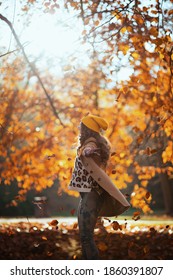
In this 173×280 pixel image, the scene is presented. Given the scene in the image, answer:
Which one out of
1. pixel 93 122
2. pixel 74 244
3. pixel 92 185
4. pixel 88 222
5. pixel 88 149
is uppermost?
pixel 93 122

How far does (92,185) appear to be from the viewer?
4953mm

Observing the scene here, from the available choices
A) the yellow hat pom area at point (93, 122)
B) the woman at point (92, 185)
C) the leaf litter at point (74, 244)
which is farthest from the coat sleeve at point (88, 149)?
the leaf litter at point (74, 244)

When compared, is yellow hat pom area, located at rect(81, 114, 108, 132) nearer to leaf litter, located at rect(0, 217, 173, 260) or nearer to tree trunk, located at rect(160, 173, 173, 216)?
leaf litter, located at rect(0, 217, 173, 260)

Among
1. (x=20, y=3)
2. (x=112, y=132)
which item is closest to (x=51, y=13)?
(x=20, y=3)

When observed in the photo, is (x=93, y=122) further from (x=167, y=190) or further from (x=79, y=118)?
(x=167, y=190)

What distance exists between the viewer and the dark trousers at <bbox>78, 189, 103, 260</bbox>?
4.86 meters

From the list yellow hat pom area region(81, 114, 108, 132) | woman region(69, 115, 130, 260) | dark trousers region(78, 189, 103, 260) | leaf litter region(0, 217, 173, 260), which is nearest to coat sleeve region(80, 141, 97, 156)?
woman region(69, 115, 130, 260)

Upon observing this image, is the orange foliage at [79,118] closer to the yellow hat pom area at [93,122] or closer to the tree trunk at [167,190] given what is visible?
the yellow hat pom area at [93,122]

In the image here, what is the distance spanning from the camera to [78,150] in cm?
511

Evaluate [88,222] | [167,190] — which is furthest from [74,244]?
[167,190]

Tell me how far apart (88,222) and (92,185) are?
1.22 ft

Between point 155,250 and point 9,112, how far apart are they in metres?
7.05

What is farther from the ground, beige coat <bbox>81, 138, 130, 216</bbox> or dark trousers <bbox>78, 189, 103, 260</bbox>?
beige coat <bbox>81, 138, 130, 216</bbox>

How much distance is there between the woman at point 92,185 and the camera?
16.0 ft
